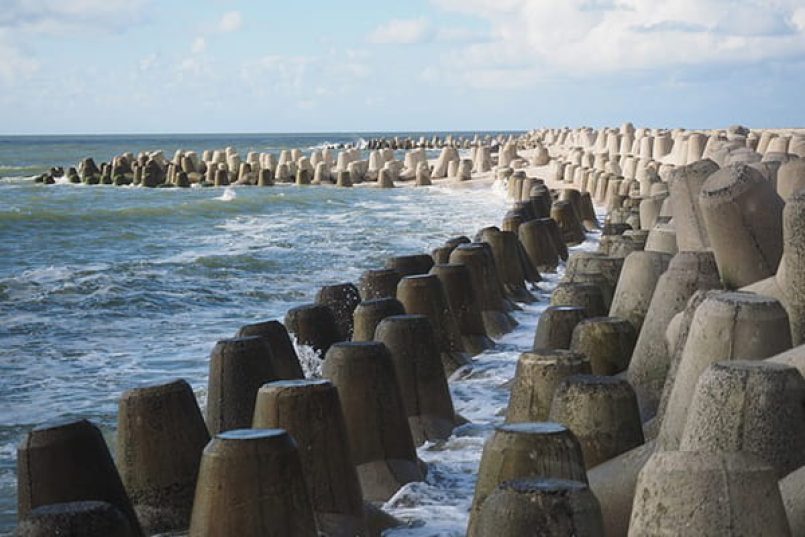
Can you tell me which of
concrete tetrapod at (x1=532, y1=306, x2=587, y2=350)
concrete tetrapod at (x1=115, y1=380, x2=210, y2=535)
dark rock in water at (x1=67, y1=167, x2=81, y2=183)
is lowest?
dark rock in water at (x1=67, y1=167, x2=81, y2=183)

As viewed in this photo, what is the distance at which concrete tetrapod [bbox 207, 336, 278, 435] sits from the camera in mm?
6305

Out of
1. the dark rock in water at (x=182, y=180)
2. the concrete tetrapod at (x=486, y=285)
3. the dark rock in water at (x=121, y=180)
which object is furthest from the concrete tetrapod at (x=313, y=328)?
the dark rock in water at (x=121, y=180)

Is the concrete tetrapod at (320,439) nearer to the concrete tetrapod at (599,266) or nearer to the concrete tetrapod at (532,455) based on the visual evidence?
the concrete tetrapod at (532,455)

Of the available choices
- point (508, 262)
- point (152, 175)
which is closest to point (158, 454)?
point (508, 262)

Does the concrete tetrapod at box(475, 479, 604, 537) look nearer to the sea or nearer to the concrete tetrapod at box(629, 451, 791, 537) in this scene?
the concrete tetrapod at box(629, 451, 791, 537)

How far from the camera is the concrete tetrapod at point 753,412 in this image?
4.05 meters

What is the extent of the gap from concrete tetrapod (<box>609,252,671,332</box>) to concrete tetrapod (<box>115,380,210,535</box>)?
120 inches

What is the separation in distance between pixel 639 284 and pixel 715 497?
4.46 meters

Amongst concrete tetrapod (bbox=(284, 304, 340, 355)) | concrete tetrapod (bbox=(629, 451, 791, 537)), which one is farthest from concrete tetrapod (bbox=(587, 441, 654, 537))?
concrete tetrapod (bbox=(284, 304, 340, 355))

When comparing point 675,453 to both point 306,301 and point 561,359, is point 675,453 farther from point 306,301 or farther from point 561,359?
point 306,301

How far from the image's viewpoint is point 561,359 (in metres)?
6.17

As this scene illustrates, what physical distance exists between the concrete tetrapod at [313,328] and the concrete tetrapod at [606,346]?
1.84 metres

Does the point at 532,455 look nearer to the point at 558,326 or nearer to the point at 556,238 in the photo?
the point at 558,326

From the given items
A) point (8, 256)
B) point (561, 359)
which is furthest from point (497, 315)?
point (8, 256)
